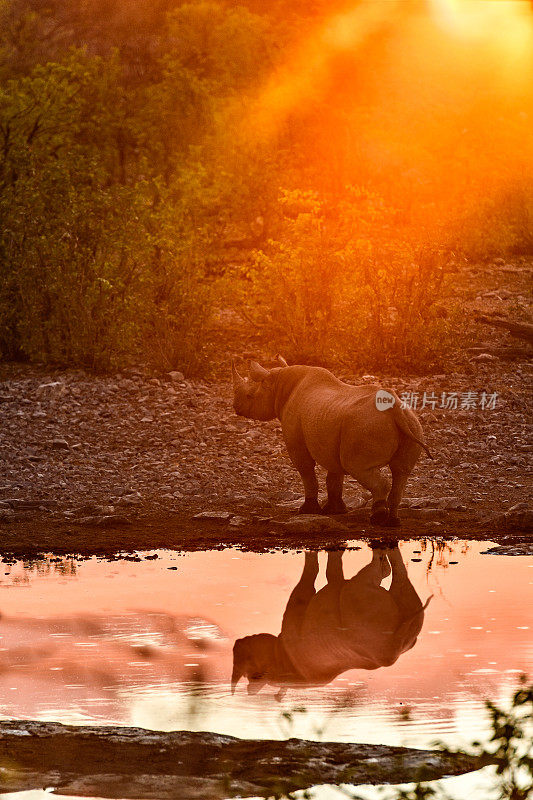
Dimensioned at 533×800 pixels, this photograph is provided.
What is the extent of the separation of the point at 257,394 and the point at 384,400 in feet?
7.21

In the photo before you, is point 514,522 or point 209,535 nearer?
point 209,535

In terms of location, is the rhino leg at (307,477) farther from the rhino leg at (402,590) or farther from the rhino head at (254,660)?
→ the rhino head at (254,660)

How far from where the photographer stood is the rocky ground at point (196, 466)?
40.0ft

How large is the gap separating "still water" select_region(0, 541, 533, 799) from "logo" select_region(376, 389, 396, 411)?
1123 mm

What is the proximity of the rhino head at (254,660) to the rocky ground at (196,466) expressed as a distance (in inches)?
136

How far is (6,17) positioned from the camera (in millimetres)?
66875

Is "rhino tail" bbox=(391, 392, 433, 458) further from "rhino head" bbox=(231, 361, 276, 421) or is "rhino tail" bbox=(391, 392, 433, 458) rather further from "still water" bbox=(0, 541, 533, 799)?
"rhino head" bbox=(231, 361, 276, 421)

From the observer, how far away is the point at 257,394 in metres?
13.8

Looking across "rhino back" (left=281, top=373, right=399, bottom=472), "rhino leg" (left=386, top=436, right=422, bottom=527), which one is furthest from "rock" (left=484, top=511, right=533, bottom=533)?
"rhino back" (left=281, top=373, right=399, bottom=472)

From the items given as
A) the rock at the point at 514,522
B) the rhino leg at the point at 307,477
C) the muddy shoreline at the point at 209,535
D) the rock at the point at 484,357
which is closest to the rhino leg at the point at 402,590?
the muddy shoreline at the point at 209,535

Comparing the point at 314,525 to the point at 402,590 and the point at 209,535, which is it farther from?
the point at 402,590

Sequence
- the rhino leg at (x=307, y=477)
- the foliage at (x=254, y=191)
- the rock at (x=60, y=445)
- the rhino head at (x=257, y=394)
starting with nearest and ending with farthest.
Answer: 1. the rhino leg at (x=307, y=477)
2. the rhino head at (x=257, y=394)
3. the rock at (x=60, y=445)
4. the foliage at (x=254, y=191)

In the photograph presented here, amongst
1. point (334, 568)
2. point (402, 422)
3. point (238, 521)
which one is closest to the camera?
point (334, 568)

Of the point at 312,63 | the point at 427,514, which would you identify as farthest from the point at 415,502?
the point at 312,63
